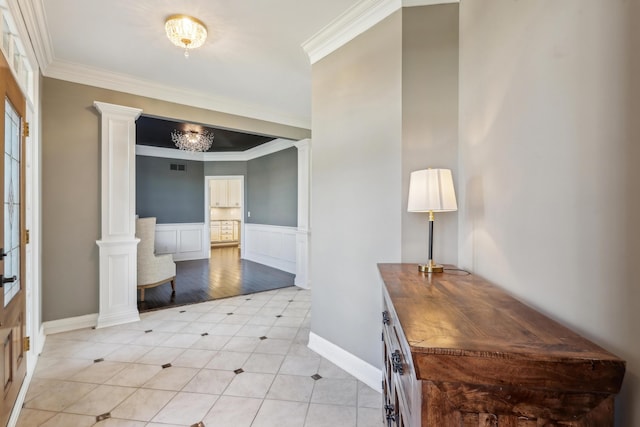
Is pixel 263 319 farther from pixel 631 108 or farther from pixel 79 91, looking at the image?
pixel 631 108

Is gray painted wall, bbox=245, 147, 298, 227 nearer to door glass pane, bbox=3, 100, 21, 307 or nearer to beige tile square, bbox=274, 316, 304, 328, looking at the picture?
beige tile square, bbox=274, 316, 304, 328

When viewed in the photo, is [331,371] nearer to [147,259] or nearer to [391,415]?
[391,415]

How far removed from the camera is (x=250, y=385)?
2170 mm

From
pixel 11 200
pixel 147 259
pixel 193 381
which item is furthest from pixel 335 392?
pixel 147 259

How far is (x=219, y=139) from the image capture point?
6227mm

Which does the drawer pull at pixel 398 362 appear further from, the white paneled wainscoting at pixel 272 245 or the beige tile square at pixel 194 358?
the white paneled wainscoting at pixel 272 245

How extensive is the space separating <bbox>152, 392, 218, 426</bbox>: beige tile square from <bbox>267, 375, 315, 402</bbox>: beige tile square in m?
0.41

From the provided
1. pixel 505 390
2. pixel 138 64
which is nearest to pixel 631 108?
pixel 505 390

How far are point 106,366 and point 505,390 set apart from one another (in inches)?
114

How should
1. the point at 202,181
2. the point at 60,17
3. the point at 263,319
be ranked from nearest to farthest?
the point at 60,17
the point at 263,319
the point at 202,181

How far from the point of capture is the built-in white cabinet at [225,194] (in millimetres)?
9297

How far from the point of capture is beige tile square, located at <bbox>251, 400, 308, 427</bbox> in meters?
1.78

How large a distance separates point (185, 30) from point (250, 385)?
277 cm

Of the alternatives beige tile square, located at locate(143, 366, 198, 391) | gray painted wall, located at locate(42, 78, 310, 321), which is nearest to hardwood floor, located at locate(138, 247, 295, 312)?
gray painted wall, located at locate(42, 78, 310, 321)
